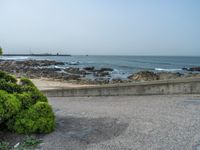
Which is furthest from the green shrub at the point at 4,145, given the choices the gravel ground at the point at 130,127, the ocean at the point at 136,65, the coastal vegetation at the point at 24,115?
the ocean at the point at 136,65

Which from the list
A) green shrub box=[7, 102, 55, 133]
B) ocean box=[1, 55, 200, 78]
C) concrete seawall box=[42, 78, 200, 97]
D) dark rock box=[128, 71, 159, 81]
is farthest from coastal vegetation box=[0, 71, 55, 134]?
ocean box=[1, 55, 200, 78]

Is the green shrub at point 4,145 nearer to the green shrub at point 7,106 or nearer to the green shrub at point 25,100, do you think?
the green shrub at point 7,106

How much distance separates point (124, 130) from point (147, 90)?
4.43m

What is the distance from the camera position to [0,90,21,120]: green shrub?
481 centimetres

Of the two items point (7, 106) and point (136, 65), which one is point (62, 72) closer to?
point (136, 65)

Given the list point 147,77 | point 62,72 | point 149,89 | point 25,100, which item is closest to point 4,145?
point 25,100

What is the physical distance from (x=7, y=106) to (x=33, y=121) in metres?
0.62

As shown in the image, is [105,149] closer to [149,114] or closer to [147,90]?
[149,114]

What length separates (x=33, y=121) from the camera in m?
5.22

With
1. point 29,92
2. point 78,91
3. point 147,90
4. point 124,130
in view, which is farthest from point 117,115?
point 78,91

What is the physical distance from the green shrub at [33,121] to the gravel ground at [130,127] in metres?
0.24

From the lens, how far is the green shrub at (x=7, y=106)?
15.8 ft

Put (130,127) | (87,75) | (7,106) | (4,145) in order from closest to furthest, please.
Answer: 1. (4,145)
2. (7,106)
3. (130,127)
4. (87,75)

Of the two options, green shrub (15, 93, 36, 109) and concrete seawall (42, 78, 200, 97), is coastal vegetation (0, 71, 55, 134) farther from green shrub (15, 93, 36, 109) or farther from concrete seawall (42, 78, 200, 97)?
concrete seawall (42, 78, 200, 97)
